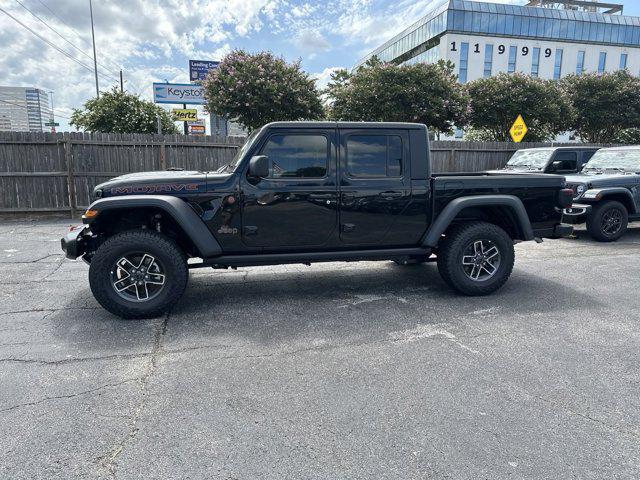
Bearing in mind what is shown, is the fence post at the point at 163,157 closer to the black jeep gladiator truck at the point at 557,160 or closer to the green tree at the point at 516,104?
the black jeep gladiator truck at the point at 557,160

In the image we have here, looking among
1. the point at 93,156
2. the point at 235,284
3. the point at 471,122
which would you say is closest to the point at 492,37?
the point at 471,122

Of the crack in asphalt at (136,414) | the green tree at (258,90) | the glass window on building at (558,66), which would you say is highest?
the glass window on building at (558,66)

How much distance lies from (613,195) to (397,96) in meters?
8.34

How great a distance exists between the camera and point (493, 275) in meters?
5.00

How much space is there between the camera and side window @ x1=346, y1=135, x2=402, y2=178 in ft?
15.1

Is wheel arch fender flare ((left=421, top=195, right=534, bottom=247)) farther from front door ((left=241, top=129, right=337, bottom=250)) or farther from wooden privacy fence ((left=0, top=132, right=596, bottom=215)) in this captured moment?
wooden privacy fence ((left=0, top=132, right=596, bottom=215))

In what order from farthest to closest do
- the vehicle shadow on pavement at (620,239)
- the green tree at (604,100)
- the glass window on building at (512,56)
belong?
the glass window on building at (512,56) < the green tree at (604,100) < the vehicle shadow on pavement at (620,239)

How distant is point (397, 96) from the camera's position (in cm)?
1483

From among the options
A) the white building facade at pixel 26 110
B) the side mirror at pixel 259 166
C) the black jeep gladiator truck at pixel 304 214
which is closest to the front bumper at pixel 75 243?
the black jeep gladiator truck at pixel 304 214

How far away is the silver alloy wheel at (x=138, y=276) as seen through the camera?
421 centimetres

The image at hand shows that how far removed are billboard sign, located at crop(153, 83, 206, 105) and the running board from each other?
2193 cm

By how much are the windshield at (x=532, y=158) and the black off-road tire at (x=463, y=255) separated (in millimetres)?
6397

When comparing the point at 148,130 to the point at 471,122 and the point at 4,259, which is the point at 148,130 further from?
the point at 471,122

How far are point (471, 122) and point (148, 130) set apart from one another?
13.6m
